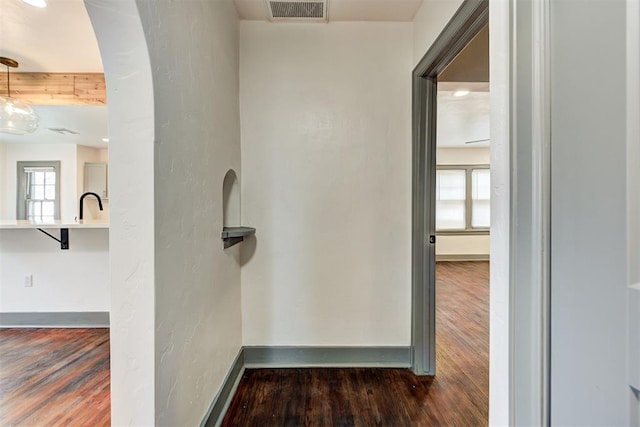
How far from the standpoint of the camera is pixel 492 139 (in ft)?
2.83

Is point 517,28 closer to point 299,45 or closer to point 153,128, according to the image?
point 153,128

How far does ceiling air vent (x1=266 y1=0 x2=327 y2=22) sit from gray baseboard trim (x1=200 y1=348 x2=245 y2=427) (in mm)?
2499

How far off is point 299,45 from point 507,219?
201 cm

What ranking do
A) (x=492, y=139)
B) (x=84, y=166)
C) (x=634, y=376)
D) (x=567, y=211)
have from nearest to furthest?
1. (x=634, y=376)
2. (x=567, y=211)
3. (x=492, y=139)
4. (x=84, y=166)

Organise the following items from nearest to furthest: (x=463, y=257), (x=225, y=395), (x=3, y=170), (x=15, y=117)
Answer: (x=225, y=395)
(x=15, y=117)
(x=3, y=170)
(x=463, y=257)

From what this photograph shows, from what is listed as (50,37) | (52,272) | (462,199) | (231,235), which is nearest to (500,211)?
(231,235)

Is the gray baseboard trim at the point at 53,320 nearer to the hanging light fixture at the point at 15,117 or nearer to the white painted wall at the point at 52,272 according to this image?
the white painted wall at the point at 52,272

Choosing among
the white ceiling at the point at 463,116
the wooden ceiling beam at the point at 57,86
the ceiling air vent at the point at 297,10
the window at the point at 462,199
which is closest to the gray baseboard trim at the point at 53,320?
the wooden ceiling beam at the point at 57,86

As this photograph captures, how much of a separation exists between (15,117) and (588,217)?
3.83m

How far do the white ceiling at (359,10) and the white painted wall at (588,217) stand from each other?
164 cm

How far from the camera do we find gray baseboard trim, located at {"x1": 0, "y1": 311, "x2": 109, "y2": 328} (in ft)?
9.33

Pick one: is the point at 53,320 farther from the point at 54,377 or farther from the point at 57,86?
the point at 57,86

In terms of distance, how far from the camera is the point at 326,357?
220 cm

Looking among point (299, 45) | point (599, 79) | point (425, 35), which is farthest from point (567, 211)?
point (299, 45)
